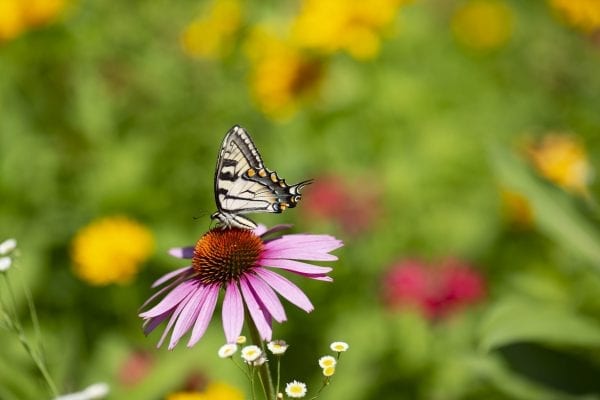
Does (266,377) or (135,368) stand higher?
(135,368)

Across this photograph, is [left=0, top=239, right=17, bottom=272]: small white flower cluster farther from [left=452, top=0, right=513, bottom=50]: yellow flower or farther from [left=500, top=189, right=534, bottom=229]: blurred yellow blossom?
[left=452, top=0, right=513, bottom=50]: yellow flower

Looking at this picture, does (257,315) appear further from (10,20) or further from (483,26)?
(483,26)

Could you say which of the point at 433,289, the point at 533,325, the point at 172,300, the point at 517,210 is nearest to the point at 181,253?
the point at 172,300

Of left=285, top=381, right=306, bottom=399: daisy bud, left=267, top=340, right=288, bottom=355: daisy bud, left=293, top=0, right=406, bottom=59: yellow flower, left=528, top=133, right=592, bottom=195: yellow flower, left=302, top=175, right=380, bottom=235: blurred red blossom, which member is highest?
left=293, top=0, right=406, bottom=59: yellow flower

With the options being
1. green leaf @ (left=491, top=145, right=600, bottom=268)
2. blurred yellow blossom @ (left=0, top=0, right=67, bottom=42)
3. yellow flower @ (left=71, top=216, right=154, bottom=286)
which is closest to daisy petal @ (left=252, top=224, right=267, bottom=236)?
green leaf @ (left=491, top=145, right=600, bottom=268)

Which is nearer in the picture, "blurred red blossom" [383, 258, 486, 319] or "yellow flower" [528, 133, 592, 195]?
"blurred red blossom" [383, 258, 486, 319]

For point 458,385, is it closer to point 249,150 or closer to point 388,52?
point 249,150
